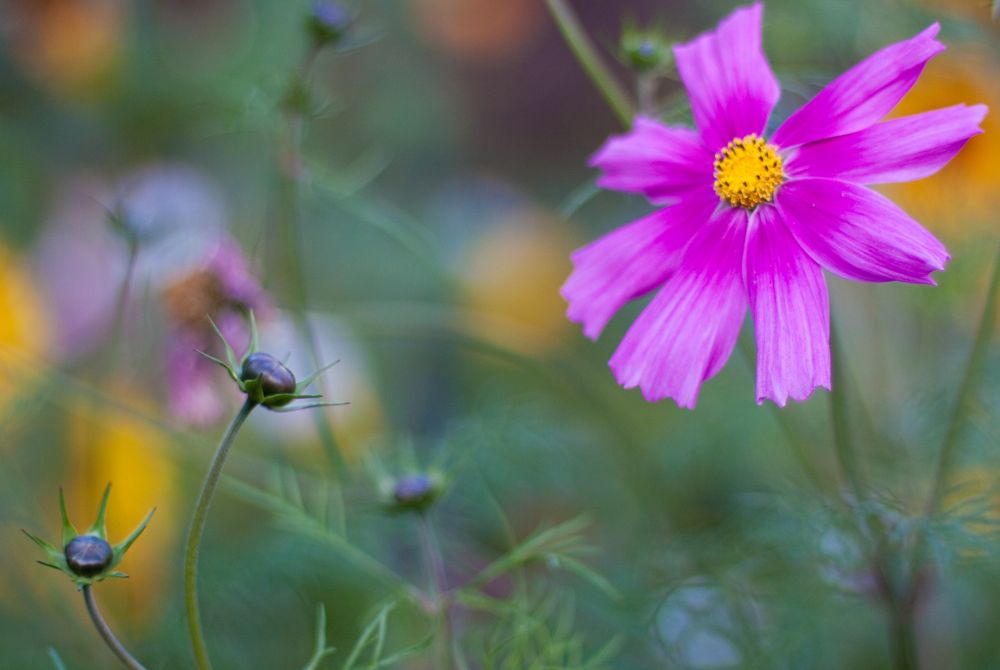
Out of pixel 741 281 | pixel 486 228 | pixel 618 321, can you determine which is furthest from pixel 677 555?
pixel 486 228

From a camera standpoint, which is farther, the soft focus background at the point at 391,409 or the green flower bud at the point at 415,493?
the soft focus background at the point at 391,409

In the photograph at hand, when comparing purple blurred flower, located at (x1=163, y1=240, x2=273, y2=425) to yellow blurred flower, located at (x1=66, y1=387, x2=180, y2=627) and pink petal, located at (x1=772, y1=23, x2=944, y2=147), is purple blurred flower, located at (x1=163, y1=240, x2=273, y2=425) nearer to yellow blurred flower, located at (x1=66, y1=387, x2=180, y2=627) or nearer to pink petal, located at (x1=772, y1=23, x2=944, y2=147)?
yellow blurred flower, located at (x1=66, y1=387, x2=180, y2=627)

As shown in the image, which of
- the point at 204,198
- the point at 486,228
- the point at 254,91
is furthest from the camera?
the point at 486,228

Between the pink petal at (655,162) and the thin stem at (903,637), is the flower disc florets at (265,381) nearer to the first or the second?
the pink petal at (655,162)

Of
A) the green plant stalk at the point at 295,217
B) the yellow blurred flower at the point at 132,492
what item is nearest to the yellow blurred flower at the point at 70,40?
the yellow blurred flower at the point at 132,492

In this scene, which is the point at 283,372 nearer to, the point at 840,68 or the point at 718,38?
the point at 718,38

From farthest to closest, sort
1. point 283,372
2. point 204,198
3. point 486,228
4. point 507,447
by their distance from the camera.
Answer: point 486,228, point 204,198, point 507,447, point 283,372
